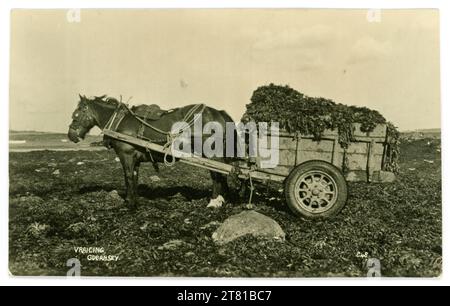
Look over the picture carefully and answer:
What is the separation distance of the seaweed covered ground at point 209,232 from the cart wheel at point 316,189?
0.22 meters

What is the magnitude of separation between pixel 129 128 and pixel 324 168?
2.90m

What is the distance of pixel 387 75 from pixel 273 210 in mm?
2483

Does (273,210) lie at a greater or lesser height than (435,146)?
lesser

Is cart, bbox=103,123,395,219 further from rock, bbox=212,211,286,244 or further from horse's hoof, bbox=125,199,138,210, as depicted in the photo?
horse's hoof, bbox=125,199,138,210

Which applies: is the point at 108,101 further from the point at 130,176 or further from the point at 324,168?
the point at 324,168

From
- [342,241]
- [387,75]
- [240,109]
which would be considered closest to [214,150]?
[240,109]

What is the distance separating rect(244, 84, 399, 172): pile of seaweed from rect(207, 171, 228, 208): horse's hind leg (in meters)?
1.12

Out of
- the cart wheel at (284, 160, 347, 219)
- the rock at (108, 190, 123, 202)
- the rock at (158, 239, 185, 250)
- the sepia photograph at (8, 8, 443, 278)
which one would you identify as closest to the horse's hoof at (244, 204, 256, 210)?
the sepia photograph at (8, 8, 443, 278)

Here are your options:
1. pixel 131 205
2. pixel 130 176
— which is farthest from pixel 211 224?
pixel 130 176

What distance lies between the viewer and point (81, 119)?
7.24 m

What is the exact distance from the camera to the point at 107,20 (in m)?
6.89

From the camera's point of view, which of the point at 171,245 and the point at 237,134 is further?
the point at 237,134

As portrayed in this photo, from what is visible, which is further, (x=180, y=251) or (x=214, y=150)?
(x=214, y=150)
